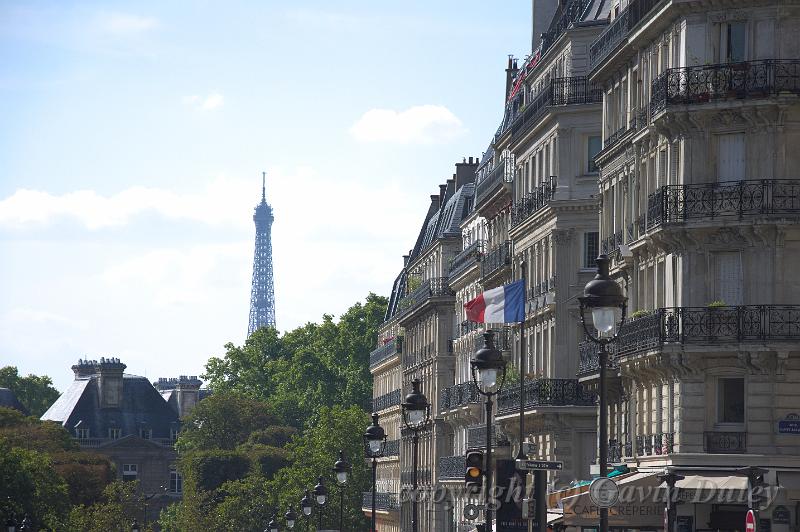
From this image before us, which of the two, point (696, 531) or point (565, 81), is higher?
point (565, 81)

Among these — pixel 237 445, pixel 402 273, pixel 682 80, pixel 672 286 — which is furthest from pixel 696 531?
pixel 237 445

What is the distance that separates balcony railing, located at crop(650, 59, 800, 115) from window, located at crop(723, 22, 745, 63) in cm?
42

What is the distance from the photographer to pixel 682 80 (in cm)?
5088

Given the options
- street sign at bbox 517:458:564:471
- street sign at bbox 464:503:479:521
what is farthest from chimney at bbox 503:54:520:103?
street sign at bbox 517:458:564:471

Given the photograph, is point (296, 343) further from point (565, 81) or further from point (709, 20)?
point (709, 20)

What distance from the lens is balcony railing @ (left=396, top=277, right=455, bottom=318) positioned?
105062mm

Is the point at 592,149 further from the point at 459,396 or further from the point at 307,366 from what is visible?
the point at 307,366

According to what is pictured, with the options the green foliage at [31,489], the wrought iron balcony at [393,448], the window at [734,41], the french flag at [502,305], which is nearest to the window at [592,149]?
the french flag at [502,305]

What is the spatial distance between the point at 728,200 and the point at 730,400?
490 centimetres

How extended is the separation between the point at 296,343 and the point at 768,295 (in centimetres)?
13639

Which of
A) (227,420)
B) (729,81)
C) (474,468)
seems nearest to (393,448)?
(227,420)

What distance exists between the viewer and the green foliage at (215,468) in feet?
526

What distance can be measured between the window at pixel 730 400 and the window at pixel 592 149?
17.7 meters

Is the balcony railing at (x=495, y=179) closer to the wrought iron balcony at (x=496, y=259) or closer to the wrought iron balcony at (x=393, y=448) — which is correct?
the wrought iron balcony at (x=496, y=259)
